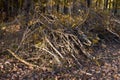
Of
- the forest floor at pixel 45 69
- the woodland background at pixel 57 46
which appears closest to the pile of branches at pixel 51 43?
the woodland background at pixel 57 46

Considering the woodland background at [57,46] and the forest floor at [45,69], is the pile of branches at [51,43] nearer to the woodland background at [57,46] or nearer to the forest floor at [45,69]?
the woodland background at [57,46]

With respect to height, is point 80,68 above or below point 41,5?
below

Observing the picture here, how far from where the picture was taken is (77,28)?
8938 mm

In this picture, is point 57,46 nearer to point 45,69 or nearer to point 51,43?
point 51,43

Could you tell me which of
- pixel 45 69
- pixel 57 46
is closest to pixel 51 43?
pixel 57 46

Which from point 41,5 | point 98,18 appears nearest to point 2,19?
point 41,5

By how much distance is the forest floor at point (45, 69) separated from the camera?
653 cm

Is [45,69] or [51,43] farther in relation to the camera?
[51,43]

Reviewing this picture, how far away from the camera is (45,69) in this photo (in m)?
6.87

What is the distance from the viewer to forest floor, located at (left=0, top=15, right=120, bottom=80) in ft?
21.4

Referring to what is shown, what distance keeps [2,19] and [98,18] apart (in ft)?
13.0

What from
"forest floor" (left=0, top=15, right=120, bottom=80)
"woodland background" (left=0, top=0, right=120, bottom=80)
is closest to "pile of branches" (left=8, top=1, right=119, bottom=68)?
"woodland background" (left=0, top=0, right=120, bottom=80)

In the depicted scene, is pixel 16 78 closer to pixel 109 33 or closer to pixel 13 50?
pixel 13 50

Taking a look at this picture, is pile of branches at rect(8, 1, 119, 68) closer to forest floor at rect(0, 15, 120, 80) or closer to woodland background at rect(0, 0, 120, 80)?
woodland background at rect(0, 0, 120, 80)
